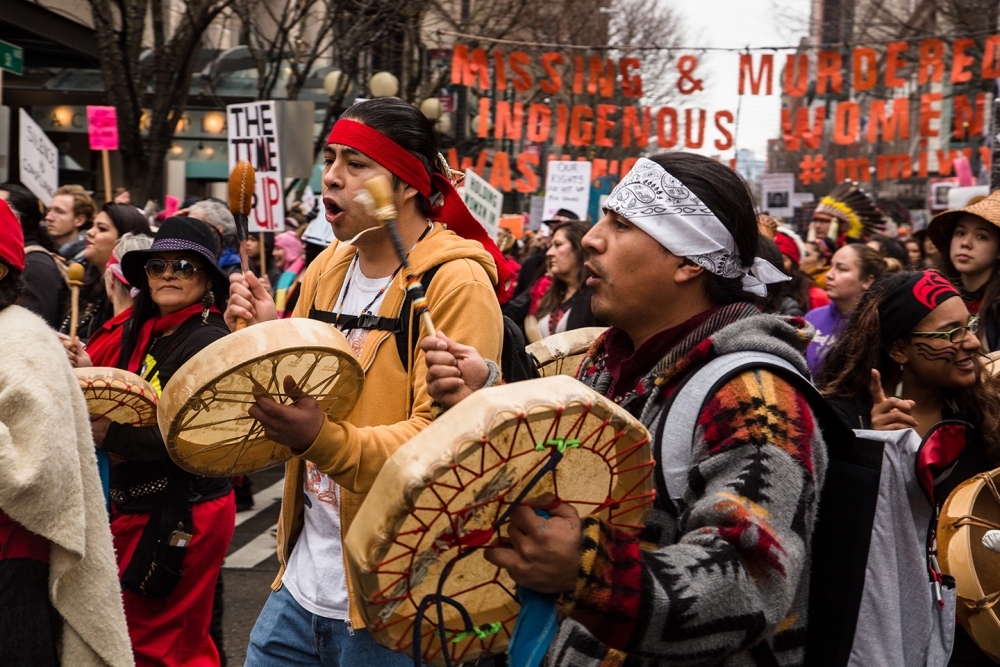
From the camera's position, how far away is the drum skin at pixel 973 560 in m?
3.33

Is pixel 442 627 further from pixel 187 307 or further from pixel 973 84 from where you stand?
pixel 973 84

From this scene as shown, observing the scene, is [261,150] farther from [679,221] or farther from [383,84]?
[383,84]

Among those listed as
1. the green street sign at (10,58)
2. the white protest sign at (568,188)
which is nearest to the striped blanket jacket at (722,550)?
the green street sign at (10,58)

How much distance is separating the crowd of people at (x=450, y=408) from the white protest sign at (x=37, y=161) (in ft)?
16.1

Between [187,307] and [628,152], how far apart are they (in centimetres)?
4140

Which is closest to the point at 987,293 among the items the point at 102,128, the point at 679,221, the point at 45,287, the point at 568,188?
the point at 679,221

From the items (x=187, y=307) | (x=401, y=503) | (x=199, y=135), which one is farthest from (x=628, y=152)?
(x=401, y=503)

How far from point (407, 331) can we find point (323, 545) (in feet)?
2.01

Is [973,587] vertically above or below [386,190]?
below

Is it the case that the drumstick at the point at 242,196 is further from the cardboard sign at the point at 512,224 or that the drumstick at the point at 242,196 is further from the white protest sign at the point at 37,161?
the cardboard sign at the point at 512,224

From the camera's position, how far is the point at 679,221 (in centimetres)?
212

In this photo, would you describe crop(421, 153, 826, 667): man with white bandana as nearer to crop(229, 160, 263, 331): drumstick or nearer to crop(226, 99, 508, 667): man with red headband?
crop(226, 99, 508, 667): man with red headband

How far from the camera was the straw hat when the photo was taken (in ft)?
18.3

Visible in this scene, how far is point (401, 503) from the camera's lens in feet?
4.88
